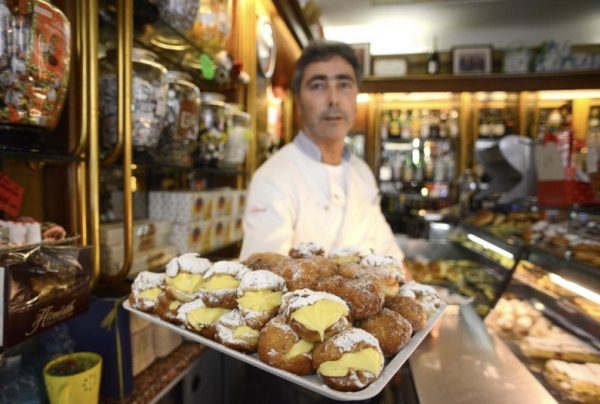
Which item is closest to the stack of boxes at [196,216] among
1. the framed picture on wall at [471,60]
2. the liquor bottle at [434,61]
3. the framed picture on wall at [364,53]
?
the framed picture on wall at [364,53]

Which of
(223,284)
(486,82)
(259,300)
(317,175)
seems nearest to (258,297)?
(259,300)

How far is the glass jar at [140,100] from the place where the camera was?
1320 millimetres

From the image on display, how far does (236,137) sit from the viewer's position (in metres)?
2.18

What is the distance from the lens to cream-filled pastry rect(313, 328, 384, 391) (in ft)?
2.21

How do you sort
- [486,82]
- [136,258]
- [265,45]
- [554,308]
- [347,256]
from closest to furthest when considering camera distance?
[347,256], [136,258], [554,308], [265,45], [486,82]

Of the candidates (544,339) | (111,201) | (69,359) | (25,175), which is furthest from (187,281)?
(544,339)

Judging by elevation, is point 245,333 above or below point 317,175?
below

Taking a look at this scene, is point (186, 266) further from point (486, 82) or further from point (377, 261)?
point (486, 82)

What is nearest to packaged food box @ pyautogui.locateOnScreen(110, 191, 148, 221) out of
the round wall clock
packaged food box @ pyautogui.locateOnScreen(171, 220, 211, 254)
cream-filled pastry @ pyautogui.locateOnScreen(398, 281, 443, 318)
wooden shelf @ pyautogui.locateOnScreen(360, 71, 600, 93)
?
packaged food box @ pyautogui.locateOnScreen(171, 220, 211, 254)

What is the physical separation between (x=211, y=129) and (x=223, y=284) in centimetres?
116

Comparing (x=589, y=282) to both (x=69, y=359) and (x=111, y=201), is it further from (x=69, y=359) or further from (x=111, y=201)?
(x=111, y=201)

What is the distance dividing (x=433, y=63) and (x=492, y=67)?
2.73 ft

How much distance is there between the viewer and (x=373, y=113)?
609 centimetres

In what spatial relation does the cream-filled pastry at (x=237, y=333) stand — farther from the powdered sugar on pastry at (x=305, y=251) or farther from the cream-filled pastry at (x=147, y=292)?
the powdered sugar on pastry at (x=305, y=251)
